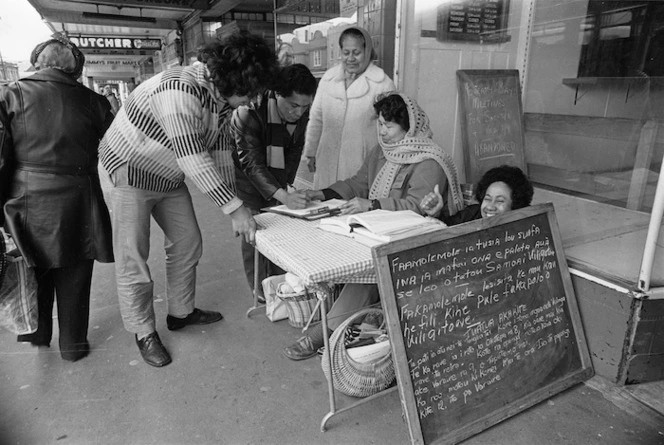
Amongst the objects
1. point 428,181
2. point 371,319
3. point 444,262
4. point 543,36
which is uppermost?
point 543,36

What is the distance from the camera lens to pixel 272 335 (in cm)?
248

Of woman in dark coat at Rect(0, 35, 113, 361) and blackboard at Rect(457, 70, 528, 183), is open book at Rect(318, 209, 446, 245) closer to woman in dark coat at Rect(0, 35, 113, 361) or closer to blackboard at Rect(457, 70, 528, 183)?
woman in dark coat at Rect(0, 35, 113, 361)

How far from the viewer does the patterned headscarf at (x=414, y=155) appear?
2.18m

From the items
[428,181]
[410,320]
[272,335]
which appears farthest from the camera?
[272,335]

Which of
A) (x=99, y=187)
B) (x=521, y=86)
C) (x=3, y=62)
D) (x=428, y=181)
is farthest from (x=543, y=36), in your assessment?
(x=3, y=62)

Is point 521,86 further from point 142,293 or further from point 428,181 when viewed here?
point 142,293

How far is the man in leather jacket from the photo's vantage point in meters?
2.34

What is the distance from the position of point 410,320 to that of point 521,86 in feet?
8.90

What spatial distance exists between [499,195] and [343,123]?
4.24ft

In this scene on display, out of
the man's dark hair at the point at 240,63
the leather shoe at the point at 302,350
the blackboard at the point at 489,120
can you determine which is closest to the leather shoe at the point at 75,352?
the leather shoe at the point at 302,350

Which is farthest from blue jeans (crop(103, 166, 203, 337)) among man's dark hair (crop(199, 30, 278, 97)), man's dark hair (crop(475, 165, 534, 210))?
man's dark hair (crop(475, 165, 534, 210))

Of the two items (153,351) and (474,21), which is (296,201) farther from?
(474,21)

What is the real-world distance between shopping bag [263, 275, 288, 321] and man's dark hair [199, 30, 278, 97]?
1150mm

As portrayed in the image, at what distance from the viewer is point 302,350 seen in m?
2.24
